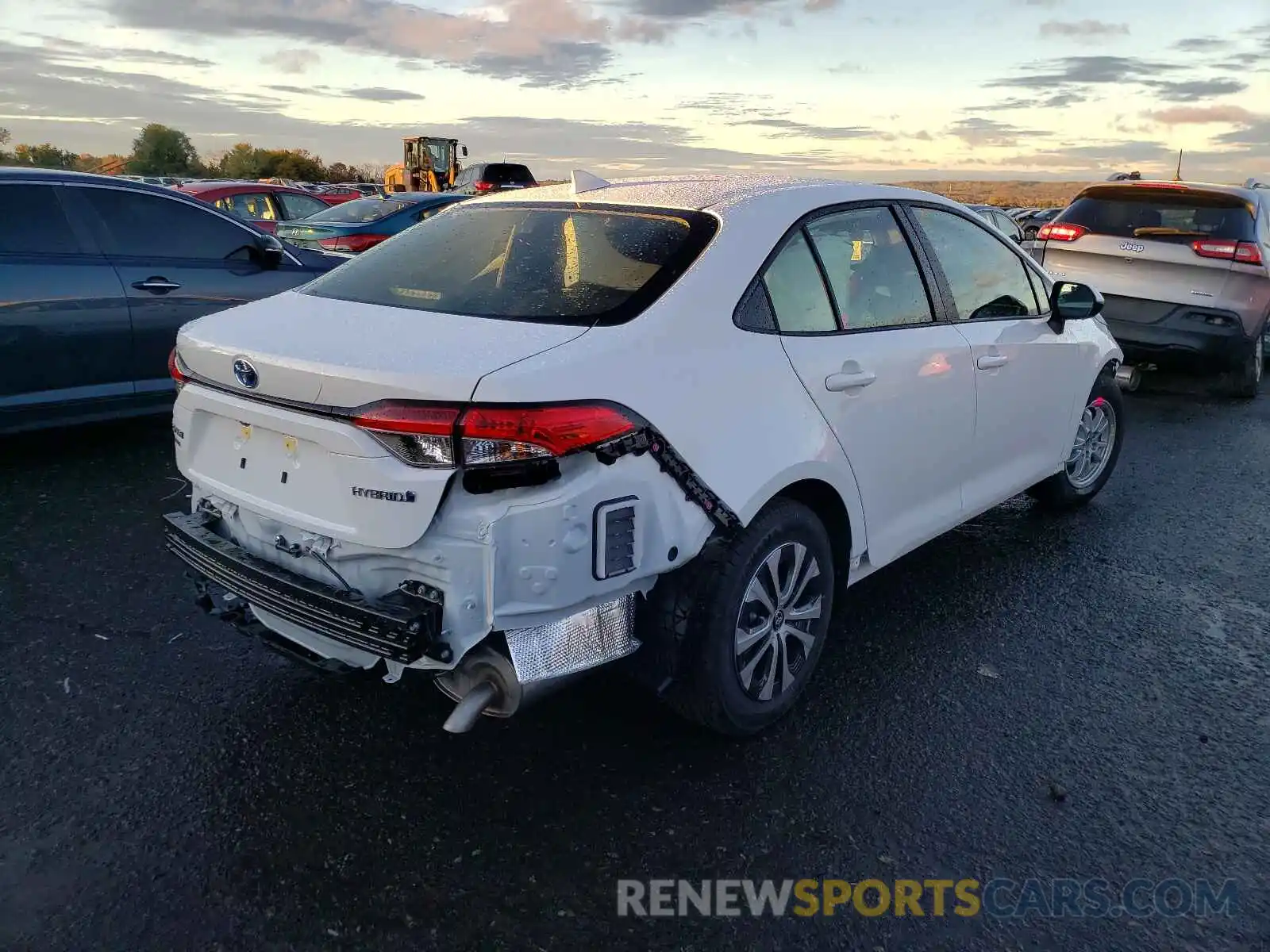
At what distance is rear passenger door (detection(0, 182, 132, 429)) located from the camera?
532cm

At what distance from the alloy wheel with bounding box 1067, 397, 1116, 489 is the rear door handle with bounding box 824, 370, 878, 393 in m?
2.38

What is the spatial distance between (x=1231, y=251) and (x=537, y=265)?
732 cm

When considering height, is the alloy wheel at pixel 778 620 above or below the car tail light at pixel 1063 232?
below

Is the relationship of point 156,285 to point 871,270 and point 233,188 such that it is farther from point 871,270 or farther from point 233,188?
point 233,188

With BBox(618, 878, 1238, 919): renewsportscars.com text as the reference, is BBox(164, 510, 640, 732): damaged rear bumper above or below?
above

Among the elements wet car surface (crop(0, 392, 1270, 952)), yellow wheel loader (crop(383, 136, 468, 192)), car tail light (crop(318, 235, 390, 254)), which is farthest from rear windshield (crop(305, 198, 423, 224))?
yellow wheel loader (crop(383, 136, 468, 192))

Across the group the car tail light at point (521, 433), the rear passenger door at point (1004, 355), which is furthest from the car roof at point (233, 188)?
the car tail light at point (521, 433)

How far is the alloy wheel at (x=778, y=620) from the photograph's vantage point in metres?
3.00

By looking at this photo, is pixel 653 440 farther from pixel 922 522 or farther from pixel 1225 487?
pixel 1225 487

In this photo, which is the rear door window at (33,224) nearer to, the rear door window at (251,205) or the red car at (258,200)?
the red car at (258,200)

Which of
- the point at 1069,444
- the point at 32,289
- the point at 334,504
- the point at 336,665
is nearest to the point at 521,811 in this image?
the point at 336,665

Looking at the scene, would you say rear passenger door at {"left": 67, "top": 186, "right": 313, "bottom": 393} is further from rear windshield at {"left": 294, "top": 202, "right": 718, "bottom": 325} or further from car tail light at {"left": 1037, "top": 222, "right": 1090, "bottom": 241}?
car tail light at {"left": 1037, "top": 222, "right": 1090, "bottom": 241}

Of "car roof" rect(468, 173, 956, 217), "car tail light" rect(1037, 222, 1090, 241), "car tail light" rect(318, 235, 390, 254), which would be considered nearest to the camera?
"car roof" rect(468, 173, 956, 217)

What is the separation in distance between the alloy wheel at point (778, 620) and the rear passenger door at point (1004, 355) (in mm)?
1259
